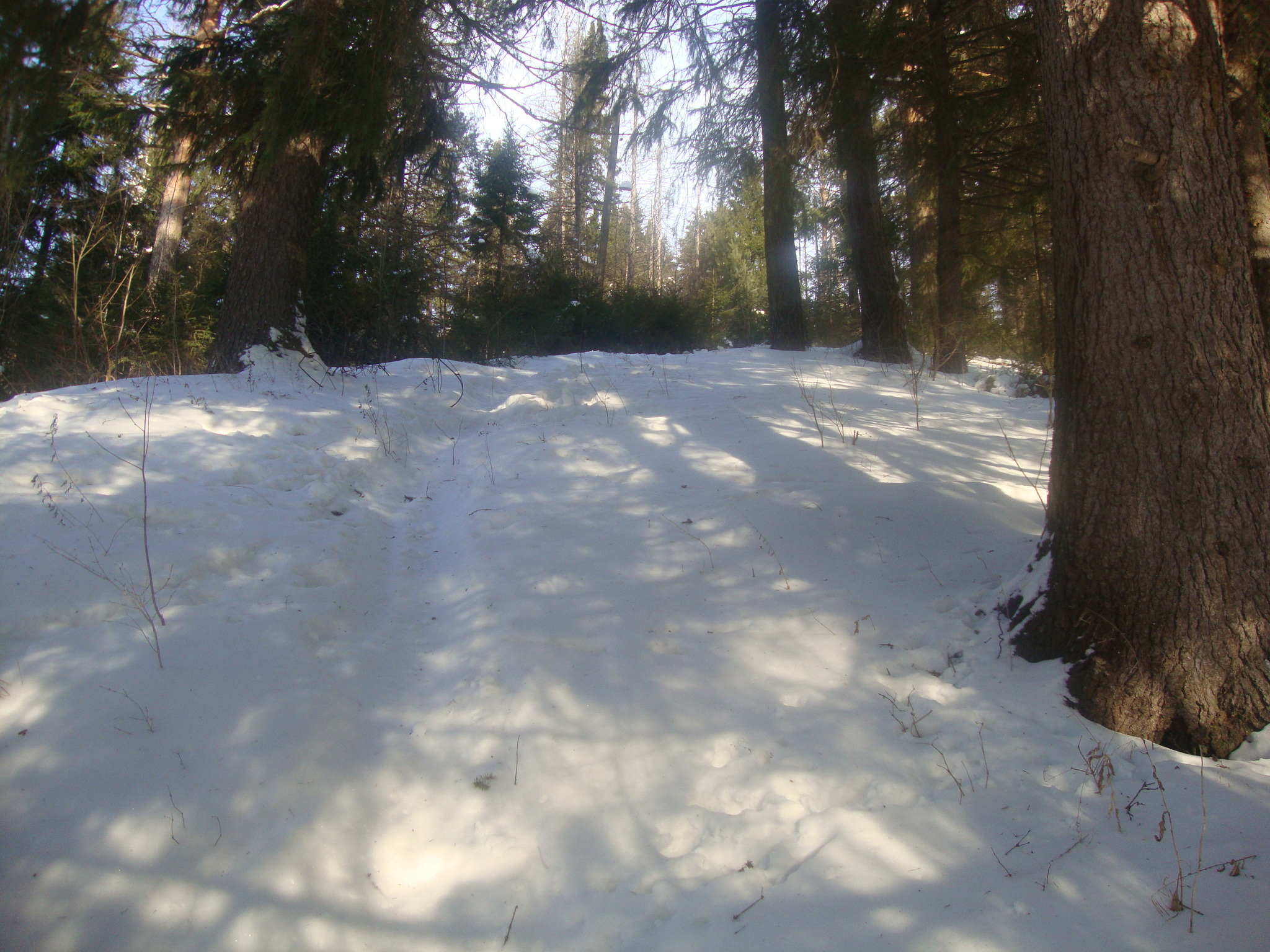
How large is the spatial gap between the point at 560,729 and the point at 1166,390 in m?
2.76

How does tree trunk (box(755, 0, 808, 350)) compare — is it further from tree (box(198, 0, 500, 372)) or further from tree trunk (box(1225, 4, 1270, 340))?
tree trunk (box(1225, 4, 1270, 340))

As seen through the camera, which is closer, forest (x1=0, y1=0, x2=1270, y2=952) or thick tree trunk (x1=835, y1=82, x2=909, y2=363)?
forest (x1=0, y1=0, x2=1270, y2=952)

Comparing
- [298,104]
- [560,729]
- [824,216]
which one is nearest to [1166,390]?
[560,729]

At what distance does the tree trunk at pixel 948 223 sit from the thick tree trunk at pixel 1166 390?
6.13 m

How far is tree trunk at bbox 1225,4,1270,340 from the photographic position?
2.96 m

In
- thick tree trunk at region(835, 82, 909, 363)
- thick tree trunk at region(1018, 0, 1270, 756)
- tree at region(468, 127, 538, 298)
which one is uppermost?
tree at region(468, 127, 538, 298)

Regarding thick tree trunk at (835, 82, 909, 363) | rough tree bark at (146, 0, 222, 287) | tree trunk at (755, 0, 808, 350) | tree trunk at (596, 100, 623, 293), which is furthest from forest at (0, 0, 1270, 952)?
tree trunk at (596, 100, 623, 293)

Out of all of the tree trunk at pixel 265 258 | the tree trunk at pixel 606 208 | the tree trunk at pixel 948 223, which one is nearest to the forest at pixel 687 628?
the tree trunk at pixel 265 258

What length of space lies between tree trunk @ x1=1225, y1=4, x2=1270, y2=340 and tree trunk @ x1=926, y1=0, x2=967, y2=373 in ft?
17.6

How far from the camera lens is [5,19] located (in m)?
2.06

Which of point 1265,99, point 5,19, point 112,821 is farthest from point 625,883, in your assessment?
point 1265,99

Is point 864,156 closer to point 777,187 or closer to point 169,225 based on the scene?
point 777,187

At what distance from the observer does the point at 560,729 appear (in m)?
2.72

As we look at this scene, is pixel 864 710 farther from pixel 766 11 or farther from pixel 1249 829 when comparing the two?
pixel 766 11
